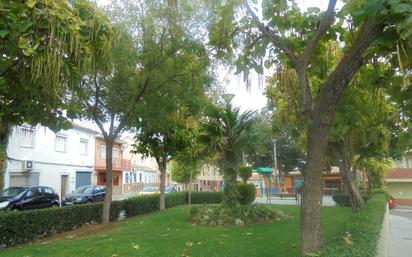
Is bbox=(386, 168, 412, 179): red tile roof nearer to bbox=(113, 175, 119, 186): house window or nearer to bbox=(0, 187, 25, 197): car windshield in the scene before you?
bbox=(113, 175, 119, 186): house window

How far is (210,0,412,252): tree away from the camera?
3.78 meters

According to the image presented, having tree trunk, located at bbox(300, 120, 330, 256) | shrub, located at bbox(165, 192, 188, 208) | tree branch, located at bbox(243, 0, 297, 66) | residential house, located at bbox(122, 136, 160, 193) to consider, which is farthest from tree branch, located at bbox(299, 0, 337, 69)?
residential house, located at bbox(122, 136, 160, 193)

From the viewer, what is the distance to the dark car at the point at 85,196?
81.8ft

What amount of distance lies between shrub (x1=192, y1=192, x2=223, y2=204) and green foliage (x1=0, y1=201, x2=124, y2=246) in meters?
12.0

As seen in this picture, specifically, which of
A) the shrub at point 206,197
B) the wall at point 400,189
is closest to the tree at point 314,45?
the shrub at point 206,197

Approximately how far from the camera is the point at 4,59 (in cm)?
590

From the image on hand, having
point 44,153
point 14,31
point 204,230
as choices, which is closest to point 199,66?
point 204,230

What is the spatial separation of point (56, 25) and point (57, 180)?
30.3 metres

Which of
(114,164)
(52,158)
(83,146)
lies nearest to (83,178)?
(83,146)

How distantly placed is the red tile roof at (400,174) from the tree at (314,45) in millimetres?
43100

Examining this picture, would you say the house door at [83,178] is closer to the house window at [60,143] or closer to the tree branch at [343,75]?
the house window at [60,143]

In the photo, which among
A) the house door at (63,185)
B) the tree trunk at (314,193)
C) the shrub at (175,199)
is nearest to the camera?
the tree trunk at (314,193)

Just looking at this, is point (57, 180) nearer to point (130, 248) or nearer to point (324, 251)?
point (130, 248)

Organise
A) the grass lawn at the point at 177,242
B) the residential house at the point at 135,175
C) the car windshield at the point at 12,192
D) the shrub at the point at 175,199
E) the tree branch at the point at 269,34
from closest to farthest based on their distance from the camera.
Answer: the tree branch at the point at 269,34 → the grass lawn at the point at 177,242 → the car windshield at the point at 12,192 → the shrub at the point at 175,199 → the residential house at the point at 135,175
